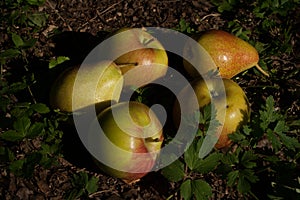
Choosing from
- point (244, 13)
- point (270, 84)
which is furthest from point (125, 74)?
point (244, 13)

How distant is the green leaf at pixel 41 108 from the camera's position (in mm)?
3045

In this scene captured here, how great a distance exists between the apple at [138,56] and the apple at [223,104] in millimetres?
236

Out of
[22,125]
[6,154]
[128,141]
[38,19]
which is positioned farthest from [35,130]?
[38,19]

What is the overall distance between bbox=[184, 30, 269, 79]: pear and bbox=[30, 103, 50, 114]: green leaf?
2.87ft

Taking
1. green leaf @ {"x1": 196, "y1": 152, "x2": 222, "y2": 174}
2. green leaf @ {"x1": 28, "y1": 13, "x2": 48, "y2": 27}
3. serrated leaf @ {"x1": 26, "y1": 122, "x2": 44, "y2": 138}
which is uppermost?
green leaf @ {"x1": 28, "y1": 13, "x2": 48, "y2": 27}

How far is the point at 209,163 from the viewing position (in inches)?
112

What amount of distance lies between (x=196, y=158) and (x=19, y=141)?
0.99 meters

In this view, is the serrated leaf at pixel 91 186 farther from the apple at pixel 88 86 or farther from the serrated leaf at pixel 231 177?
the serrated leaf at pixel 231 177

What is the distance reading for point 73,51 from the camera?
3658 millimetres

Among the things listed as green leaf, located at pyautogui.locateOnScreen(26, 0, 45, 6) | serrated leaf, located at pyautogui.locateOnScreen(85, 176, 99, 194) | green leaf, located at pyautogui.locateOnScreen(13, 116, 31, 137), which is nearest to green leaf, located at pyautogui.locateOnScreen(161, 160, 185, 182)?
serrated leaf, located at pyautogui.locateOnScreen(85, 176, 99, 194)

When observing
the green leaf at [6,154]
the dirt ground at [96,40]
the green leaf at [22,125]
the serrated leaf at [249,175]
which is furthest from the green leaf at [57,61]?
the serrated leaf at [249,175]

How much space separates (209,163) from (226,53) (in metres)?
0.75

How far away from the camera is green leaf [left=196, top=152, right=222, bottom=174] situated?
9.27ft

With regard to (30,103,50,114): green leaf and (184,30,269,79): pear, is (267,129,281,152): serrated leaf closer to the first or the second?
(184,30,269,79): pear
